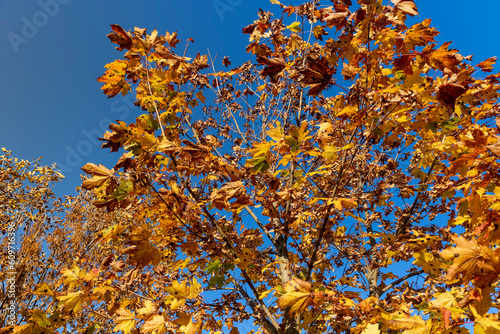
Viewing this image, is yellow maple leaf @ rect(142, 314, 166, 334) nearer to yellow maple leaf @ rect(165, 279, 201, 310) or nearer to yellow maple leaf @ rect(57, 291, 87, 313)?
yellow maple leaf @ rect(165, 279, 201, 310)

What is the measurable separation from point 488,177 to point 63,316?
3529 millimetres

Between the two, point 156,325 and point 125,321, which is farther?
point 125,321

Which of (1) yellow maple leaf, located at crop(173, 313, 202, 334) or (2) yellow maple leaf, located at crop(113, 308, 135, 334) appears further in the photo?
(2) yellow maple leaf, located at crop(113, 308, 135, 334)

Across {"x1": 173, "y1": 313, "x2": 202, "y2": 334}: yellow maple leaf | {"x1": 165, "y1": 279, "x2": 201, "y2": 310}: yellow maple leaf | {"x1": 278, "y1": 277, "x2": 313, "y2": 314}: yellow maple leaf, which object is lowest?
{"x1": 173, "y1": 313, "x2": 202, "y2": 334}: yellow maple leaf

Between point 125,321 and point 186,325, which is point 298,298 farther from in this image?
point 125,321

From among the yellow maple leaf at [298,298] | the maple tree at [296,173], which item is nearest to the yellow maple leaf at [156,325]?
the maple tree at [296,173]

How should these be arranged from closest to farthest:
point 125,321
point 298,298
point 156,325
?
point 298,298 → point 156,325 → point 125,321

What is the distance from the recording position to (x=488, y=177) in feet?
5.42

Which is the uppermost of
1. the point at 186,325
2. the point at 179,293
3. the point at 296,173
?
the point at 296,173

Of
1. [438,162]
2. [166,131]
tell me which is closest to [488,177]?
[166,131]

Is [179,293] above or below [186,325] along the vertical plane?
above

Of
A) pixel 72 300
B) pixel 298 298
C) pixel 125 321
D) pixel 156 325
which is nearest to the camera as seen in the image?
pixel 298 298

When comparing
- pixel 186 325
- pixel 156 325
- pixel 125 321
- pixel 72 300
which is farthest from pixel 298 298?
pixel 72 300

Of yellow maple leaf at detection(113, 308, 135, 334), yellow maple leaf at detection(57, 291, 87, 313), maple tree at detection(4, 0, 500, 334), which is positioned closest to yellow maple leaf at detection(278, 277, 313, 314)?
maple tree at detection(4, 0, 500, 334)
